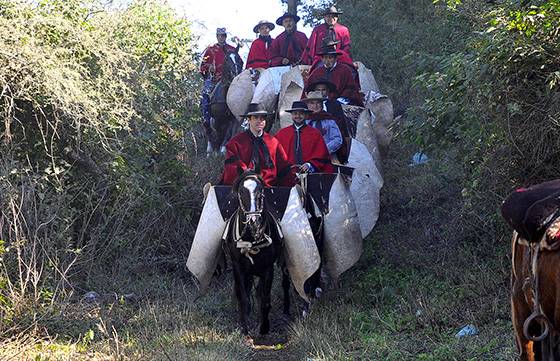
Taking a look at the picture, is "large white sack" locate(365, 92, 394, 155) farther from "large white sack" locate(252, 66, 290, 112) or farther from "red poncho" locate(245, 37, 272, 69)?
"red poncho" locate(245, 37, 272, 69)

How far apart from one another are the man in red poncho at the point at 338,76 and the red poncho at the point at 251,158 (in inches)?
123

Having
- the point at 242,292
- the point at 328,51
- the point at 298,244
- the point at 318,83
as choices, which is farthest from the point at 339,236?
the point at 328,51

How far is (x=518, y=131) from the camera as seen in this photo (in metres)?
7.57

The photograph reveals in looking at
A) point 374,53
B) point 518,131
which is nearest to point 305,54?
point 374,53

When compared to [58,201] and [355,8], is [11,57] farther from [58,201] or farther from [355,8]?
[355,8]

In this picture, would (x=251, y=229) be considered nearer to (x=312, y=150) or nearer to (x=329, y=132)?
(x=312, y=150)

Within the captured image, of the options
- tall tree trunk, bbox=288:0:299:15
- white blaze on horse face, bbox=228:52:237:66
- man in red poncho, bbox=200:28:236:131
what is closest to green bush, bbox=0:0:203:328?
man in red poncho, bbox=200:28:236:131

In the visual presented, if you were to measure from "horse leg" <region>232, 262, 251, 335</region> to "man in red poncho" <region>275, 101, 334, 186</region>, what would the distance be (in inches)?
75.9

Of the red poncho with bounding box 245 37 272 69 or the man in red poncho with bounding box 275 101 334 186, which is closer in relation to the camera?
the man in red poncho with bounding box 275 101 334 186

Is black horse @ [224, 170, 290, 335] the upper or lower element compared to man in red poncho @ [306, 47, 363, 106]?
lower

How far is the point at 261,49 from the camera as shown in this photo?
52.0 feet

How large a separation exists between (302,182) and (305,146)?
73 cm

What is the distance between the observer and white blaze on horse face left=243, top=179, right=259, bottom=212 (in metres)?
8.99

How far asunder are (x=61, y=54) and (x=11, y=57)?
886 millimetres
